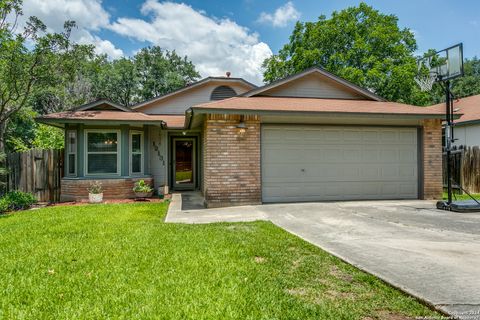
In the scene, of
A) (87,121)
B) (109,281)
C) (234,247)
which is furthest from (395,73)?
(109,281)

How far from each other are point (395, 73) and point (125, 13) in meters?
20.0

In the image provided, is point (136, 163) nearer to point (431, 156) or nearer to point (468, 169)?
point (431, 156)

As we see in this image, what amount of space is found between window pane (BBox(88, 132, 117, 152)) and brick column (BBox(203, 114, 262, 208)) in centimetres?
454

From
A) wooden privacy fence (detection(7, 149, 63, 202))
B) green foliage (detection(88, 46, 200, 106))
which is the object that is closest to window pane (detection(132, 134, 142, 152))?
wooden privacy fence (detection(7, 149, 63, 202))

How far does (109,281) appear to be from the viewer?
345 cm

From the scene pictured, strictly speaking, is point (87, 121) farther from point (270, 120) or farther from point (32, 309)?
point (32, 309)

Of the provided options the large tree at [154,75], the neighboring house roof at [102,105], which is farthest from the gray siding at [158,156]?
the large tree at [154,75]

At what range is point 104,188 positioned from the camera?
10992mm

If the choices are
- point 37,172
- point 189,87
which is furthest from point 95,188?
point 189,87

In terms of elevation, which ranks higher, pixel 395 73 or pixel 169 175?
pixel 395 73

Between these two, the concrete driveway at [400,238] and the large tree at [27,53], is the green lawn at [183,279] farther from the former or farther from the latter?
the large tree at [27,53]

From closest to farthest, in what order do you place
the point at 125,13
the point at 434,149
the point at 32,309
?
1. the point at 32,309
2. the point at 434,149
3. the point at 125,13

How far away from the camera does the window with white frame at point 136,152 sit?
11679mm

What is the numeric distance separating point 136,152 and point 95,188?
203 centimetres
